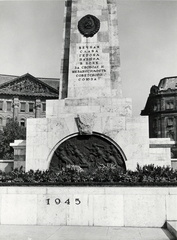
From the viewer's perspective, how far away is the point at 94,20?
15.4 m

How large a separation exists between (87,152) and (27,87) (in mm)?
70347

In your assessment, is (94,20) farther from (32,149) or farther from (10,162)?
(10,162)

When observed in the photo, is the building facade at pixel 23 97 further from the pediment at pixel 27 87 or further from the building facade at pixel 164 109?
the building facade at pixel 164 109

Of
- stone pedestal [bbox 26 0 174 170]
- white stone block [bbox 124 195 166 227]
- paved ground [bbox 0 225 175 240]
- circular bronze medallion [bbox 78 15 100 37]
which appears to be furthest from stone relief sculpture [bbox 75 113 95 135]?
paved ground [bbox 0 225 175 240]

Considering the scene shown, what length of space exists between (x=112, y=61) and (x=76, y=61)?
1682 mm

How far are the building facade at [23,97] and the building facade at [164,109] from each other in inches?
960

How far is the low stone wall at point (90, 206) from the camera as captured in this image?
9.90 m

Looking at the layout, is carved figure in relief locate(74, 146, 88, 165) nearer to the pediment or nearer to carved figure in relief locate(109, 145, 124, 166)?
carved figure in relief locate(109, 145, 124, 166)

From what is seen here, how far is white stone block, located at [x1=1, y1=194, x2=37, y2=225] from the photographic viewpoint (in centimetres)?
1034

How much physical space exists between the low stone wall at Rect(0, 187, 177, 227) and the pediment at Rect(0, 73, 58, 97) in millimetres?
71426

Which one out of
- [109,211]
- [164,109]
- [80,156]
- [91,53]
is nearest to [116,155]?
[80,156]

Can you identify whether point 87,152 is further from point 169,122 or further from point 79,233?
point 169,122

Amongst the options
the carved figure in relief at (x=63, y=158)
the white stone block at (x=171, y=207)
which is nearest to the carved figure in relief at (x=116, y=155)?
the carved figure in relief at (x=63, y=158)

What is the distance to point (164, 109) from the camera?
7400 centimetres
